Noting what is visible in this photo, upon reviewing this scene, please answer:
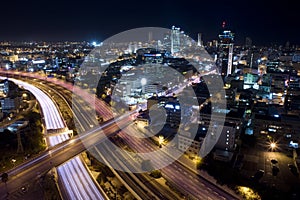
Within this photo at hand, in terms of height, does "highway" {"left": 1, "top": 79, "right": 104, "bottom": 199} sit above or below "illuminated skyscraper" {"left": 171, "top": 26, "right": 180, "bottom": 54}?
below

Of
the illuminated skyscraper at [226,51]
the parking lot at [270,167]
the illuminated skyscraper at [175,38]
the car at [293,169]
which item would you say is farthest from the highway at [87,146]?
the illuminated skyscraper at [175,38]

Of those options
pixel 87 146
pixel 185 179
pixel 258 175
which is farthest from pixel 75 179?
pixel 258 175

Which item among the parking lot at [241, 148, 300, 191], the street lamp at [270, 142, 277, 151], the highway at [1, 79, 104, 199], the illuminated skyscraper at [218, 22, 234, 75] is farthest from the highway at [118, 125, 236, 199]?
the illuminated skyscraper at [218, 22, 234, 75]

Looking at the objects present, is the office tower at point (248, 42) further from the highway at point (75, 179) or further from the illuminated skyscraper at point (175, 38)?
the highway at point (75, 179)

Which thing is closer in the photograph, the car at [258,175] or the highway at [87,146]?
the highway at [87,146]

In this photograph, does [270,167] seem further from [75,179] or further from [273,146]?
[75,179]

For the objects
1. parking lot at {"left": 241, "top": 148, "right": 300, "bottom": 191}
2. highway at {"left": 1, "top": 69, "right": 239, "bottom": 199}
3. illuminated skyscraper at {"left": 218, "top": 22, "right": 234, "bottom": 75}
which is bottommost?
parking lot at {"left": 241, "top": 148, "right": 300, "bottom": 191}

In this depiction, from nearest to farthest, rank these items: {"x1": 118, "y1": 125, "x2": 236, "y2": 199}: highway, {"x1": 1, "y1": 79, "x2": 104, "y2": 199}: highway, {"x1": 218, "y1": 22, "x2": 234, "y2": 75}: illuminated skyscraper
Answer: {"x1": 1, "y1": 79, "x2": 104, "y2": 199}: highway < {"x1": 118, "y1": 125, "x2": 236, "y2": 199}: highway < {"x1": 218, "y1": 22, "x2": 234, "y2": 75}: illuminated skyscraper

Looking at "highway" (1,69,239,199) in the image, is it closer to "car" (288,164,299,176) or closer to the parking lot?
the parking lot

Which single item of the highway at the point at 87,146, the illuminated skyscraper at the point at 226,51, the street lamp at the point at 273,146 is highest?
the illuminated skyscraper at the point at 226,51

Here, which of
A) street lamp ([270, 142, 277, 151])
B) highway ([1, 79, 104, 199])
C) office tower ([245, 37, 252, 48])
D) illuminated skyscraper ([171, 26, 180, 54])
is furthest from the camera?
office tower ([245, 37, 252, 48])

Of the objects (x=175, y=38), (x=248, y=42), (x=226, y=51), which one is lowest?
(x=226, y=51)

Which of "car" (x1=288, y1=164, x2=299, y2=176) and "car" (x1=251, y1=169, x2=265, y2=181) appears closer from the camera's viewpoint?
"car" (x1=251, y1=169, x2=265, y2=181)

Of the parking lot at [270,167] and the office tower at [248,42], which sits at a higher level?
the office tower at [248,42]
